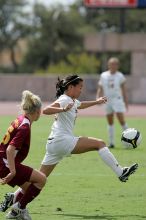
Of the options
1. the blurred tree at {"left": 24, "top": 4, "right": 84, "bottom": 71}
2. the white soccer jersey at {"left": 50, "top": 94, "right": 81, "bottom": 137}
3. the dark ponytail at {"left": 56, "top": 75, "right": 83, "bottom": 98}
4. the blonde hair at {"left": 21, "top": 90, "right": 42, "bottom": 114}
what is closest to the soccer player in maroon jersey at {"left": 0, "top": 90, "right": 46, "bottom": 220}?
the blonde hair at {"left": 21, "top": 90, "right": 42, "bottom": 114}

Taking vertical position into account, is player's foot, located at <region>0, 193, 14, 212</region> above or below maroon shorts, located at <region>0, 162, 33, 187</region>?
below

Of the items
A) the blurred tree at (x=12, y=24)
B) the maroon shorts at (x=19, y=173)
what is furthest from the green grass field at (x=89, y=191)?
the blurred tree at (x=12, y=24)

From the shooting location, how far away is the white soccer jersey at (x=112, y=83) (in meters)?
19.6

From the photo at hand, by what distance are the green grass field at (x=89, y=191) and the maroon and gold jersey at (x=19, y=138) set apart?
36.2 inches

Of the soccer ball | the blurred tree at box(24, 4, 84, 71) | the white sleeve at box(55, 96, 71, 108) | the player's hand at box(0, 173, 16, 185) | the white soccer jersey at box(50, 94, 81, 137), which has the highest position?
the white sleeve at box(55, 96, 71, 108)

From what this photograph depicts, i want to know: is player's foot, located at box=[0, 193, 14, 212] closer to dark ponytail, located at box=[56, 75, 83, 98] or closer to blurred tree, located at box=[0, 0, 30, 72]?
dark ponytail, located at box=[56, 75, 83, 98]

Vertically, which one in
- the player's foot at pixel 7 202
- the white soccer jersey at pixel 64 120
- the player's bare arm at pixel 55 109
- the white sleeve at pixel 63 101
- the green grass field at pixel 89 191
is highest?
the white sleeve at pixel 63 101

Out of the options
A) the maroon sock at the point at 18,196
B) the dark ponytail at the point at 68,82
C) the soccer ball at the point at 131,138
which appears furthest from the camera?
the soccer ball at the point at 131,138

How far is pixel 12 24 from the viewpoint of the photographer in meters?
96.4

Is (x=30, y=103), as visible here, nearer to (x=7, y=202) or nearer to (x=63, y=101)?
(x=63, y=101)

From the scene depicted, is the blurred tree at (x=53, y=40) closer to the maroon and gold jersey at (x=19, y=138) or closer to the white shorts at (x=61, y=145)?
the white shorts at (x=61, y=145)

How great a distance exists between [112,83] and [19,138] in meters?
10.3

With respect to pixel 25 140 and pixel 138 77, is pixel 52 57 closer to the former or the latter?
pixel 138 77

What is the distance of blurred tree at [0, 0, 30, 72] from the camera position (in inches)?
3703
